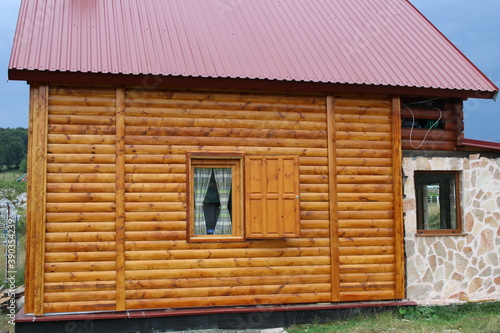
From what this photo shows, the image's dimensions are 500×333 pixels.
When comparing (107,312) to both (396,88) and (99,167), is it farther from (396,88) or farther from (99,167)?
(396,88)

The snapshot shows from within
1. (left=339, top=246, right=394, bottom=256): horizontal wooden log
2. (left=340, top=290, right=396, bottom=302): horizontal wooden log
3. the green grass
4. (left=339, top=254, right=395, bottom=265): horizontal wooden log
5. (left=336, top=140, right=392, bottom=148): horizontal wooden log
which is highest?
(left=336, top=140, right=392, bottom=148): horizontal wooden log

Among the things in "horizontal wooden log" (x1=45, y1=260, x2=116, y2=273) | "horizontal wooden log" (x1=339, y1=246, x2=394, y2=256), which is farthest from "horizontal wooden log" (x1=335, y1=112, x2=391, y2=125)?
"horizontal wooden log" (x1=45, y1=260, x2=116, y2=273)

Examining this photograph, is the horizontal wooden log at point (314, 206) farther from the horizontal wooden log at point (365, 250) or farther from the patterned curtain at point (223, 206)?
the patterned curtain at point (223, 206)

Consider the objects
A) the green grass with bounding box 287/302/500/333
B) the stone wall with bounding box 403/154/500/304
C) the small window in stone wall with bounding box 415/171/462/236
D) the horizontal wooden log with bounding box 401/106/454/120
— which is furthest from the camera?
the small window in stone wall with bounding box 415/171/462/236

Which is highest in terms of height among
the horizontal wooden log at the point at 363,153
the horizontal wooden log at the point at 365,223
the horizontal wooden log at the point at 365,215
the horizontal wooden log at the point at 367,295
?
the horizontal wooden log at the point at 363,153

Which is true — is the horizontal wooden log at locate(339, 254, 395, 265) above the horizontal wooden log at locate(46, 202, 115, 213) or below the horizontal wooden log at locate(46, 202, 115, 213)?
below

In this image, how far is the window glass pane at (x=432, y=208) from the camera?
10.2 metres

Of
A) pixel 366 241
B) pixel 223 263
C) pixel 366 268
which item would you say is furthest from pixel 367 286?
pixel 223 263

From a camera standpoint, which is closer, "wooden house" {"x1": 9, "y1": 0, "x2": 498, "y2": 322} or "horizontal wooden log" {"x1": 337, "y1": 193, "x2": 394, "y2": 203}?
"wooden house" {"x1": 9, "y1": 0, "x2": 498, "y2": 322}

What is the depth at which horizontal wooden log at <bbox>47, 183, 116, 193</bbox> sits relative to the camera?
8.01 metres

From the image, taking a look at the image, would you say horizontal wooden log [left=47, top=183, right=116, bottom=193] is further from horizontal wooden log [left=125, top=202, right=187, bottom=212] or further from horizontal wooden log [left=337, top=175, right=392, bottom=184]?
horizontal wooden log [left=337, top=175, right=392, bottom=184]

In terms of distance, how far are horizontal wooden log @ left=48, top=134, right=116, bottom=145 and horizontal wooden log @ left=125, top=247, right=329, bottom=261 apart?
67.5 inches

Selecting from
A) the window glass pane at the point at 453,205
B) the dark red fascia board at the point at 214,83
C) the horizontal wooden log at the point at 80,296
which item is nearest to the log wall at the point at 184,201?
the horizontal wooden log at the point at 80,296

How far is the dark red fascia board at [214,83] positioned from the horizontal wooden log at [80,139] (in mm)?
804
